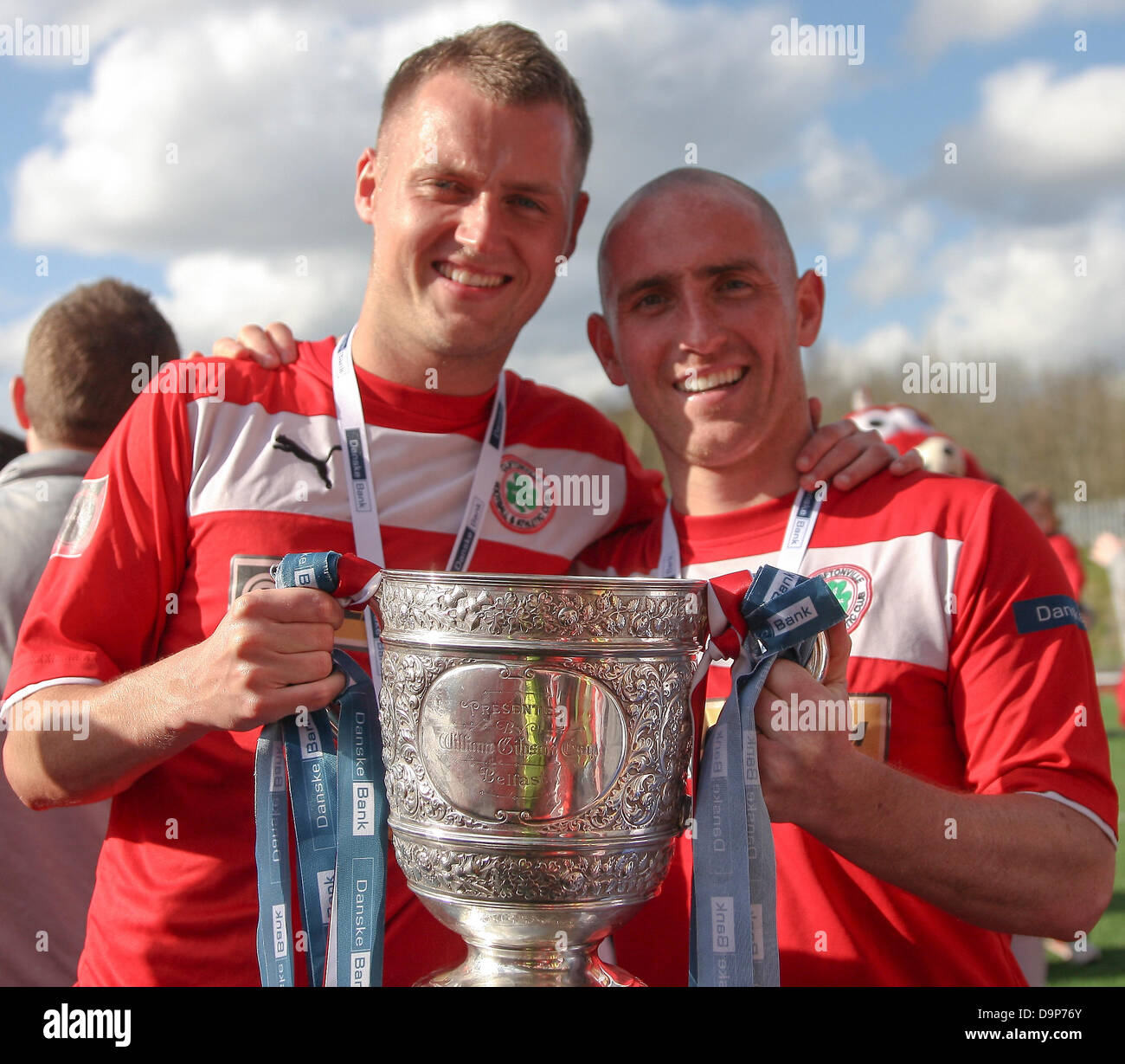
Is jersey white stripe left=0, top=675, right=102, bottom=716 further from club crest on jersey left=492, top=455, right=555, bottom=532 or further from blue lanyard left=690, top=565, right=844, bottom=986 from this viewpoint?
blue lanyard left=690, top=565, right=844, bottom=986

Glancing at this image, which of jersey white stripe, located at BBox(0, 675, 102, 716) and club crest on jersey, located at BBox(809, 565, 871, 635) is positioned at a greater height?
club crest on jersey, located at BBox(809, 565, 871, 635)

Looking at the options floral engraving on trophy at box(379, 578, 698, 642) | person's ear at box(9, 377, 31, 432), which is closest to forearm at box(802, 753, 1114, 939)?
floral engraving on trophy at box(379, 578, 698, 642)

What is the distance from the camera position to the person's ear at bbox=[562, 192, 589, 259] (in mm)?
2904

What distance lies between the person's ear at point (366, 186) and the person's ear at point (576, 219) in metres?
0.52

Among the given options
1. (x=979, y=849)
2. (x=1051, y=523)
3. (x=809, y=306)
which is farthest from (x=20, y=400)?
(x=1051, y=523)

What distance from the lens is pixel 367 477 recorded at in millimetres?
2564
